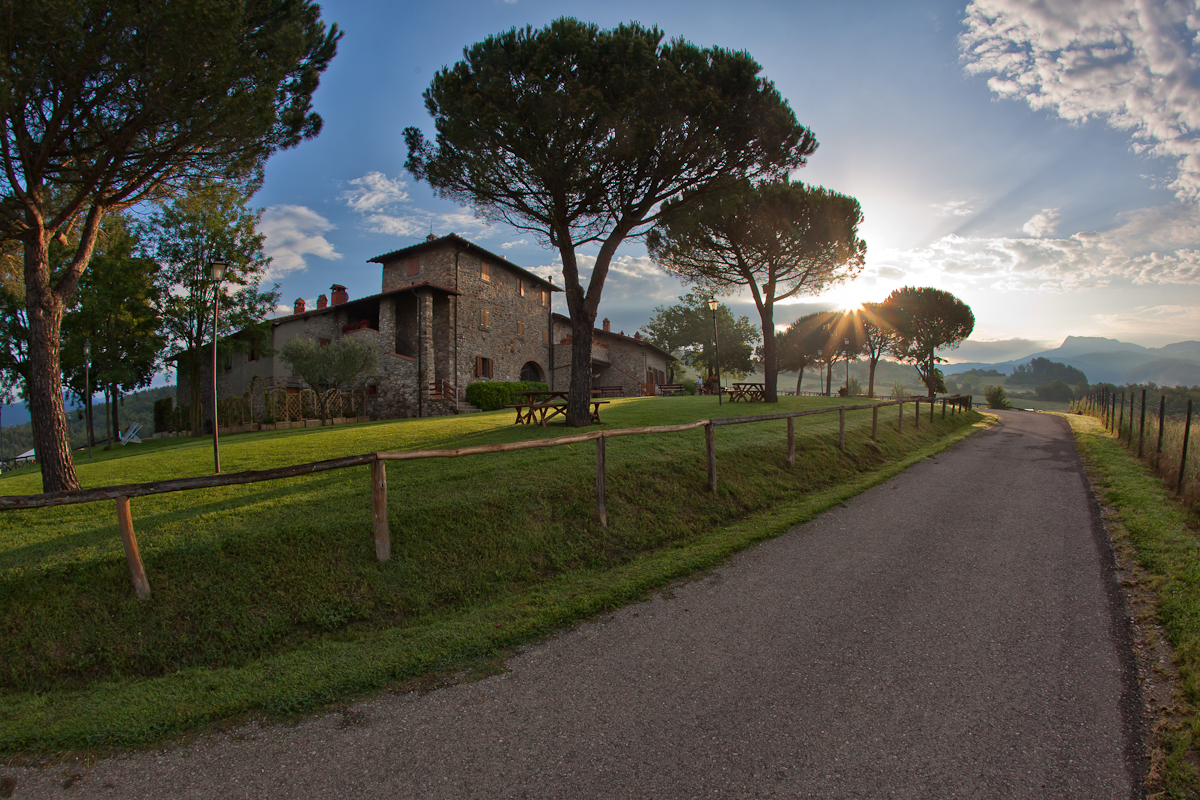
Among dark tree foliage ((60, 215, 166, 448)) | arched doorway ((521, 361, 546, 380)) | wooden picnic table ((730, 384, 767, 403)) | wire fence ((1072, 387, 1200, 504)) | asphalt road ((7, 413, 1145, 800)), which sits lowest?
asphalt road ((7, 413, 1145, 800))

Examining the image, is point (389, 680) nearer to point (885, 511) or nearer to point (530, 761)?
point (530, 761)

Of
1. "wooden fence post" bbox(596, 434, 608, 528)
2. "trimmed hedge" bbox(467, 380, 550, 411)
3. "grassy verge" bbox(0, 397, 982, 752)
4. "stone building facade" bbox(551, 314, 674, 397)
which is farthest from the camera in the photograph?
A: "stone building facade" bbox(551, 314, 674, 397)

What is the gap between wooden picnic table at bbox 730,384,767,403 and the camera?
76.1 ft

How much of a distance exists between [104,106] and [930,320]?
46203 millimetres

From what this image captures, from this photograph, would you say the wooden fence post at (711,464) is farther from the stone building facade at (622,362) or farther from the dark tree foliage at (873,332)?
the dark tree foliage at (873,332)

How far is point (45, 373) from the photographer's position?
7.45 m

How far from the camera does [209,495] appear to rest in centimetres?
689

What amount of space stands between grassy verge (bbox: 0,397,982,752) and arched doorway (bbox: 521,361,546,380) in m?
23.6

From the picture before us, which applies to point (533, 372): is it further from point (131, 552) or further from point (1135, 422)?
point (131, 552)

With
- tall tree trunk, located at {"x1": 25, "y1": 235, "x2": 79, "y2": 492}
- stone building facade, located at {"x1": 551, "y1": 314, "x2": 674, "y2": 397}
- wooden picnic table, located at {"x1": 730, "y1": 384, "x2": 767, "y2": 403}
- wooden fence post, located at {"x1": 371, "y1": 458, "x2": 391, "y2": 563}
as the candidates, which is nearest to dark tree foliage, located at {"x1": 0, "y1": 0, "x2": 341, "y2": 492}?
tall tree trunk, located at {"x1": 25, "y1": 235, "x2": 79, "y2": 492}

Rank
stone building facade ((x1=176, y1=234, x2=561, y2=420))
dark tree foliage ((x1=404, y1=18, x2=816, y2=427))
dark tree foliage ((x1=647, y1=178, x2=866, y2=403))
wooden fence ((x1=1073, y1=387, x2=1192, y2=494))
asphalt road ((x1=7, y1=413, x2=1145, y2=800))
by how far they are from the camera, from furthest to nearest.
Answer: stone building facade ((x1=176, y1=234, x2=561, y2=420)) < dark tree foliage ((x1=647, y1=178, x2=866, y2=403)) < dark tree foliage ((x1=404, y1=18, x2=816, y2=427)) < wooden fence ((x1=1073, y1=387, x2=1192, y2=494)) < asphalt road ((x1=7, y1=413, x2=1145, y2=800))

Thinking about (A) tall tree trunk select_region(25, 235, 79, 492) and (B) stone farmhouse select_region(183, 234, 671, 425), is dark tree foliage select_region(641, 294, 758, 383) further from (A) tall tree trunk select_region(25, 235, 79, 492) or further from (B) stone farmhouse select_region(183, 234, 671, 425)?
(A) tall tree trunk select_region(25, 235, 79, 492)

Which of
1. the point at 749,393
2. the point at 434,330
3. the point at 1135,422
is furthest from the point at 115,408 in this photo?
the point at 1135,422

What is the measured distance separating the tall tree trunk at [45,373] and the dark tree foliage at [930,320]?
44978mm
